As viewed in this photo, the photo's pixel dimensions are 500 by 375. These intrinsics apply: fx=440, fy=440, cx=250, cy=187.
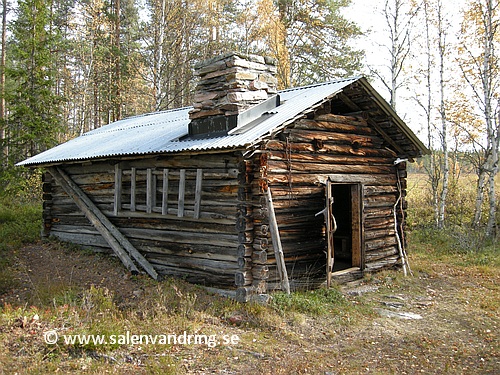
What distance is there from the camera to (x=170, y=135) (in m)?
10.3

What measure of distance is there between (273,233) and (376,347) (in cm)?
267

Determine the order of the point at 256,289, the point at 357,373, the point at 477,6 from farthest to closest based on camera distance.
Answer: the point at 477,6
the point at 256,289
the point at 357,373

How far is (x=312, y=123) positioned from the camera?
952 centimetres

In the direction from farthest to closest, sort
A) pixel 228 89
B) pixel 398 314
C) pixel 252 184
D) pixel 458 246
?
pixel 458 246, pixel 228 89, pixel 252 184, pixel 398 314

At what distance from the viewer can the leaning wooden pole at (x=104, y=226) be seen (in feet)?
33.3

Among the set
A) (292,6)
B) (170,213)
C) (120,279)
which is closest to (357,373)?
(170,213)

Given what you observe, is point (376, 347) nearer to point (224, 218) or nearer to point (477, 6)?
point (224, 218)

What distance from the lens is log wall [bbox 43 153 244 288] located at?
8.58 meters

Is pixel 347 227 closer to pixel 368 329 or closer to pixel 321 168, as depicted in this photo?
pixel 321 168

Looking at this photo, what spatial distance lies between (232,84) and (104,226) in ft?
16.8

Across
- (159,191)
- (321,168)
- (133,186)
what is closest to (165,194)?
(159,191)

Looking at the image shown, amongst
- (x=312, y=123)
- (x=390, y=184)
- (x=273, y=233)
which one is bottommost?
(x=273, y=233)

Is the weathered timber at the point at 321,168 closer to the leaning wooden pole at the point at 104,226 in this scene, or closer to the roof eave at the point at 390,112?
the roof eave at the point at 390,112

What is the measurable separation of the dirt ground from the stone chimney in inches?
149
